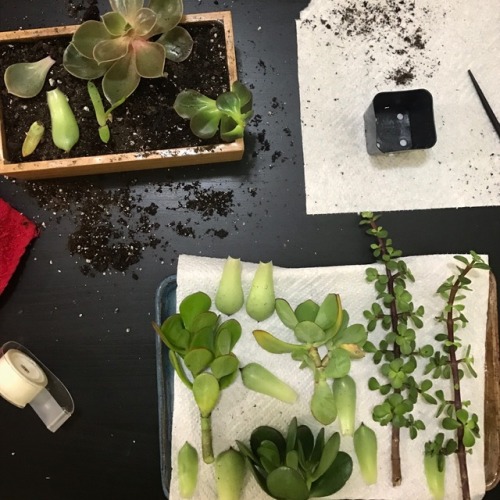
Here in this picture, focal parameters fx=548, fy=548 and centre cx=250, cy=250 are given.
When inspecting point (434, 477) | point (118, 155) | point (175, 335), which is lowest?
point (434, 477)

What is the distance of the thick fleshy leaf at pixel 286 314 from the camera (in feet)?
2.09

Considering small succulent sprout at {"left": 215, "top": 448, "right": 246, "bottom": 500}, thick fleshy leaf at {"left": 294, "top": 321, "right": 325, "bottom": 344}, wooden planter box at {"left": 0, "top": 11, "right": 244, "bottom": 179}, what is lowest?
small succulent sprout at {"left": 215, "top": 448, "right": 246, "bottom": 500}

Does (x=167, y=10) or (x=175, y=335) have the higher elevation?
(x=167, y=10)

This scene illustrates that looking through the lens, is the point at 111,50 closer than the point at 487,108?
→ Yes

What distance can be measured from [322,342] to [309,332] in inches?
1.0

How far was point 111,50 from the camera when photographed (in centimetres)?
60

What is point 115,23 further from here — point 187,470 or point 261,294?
point 187,470

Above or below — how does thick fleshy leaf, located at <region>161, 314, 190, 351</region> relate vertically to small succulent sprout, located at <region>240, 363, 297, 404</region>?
above

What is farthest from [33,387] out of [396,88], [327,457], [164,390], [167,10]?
[396,88]

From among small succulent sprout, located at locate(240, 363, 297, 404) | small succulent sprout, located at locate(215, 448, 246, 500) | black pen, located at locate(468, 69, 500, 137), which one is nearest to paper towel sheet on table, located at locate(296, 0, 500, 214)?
black pen, located at locate(468, 69, 500, 137)

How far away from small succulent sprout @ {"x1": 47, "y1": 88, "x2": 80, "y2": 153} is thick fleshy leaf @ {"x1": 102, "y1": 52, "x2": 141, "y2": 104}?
2.3 inches

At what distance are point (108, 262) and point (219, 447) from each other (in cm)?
27

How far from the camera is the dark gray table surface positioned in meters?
0.71

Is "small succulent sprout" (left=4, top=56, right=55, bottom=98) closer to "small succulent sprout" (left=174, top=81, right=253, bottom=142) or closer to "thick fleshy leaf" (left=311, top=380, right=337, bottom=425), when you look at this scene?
"small succulent sprout" (left=174, top=81, right=253, bottom=142)
